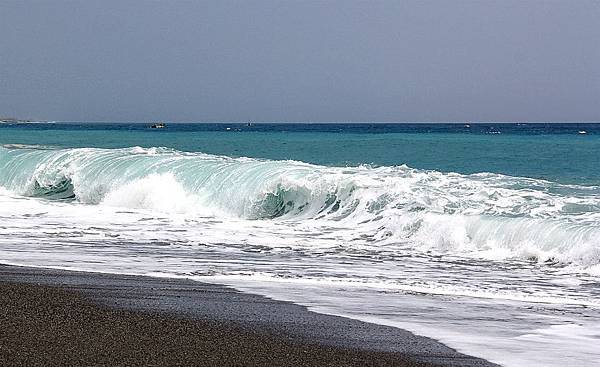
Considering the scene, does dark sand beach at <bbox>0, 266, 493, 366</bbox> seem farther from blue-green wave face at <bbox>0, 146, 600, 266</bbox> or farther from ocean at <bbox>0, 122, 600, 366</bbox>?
blue-green wave face at <bbox>0, 146, 600, 266</bbox>

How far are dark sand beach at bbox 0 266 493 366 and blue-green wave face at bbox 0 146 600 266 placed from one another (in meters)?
5.77

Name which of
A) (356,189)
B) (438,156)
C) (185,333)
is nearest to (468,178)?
(356,189)

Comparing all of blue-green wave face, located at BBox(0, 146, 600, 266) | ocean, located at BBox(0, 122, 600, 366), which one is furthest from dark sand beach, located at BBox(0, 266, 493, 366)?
blue-green wave face, located at BBox(0, 146, 600, 266)

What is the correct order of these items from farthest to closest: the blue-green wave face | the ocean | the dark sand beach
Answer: the blue-green wave face → the ocean → the dark sand beach

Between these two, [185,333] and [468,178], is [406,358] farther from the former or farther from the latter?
[468,178]

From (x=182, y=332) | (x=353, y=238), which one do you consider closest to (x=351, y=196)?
(x=353, y=238)

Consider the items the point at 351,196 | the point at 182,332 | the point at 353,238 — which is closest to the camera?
the point at 182,332

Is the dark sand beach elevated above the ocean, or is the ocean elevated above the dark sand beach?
the dark sand beach

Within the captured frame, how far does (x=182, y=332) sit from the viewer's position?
700 cm

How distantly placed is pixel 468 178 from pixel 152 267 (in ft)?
38.7

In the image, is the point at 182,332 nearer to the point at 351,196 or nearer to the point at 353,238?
the point at 353,238

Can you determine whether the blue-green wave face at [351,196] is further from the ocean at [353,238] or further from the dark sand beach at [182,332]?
the dark sand beach at [182,332]

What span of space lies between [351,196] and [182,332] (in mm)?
11927

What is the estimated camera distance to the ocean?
8424mm
